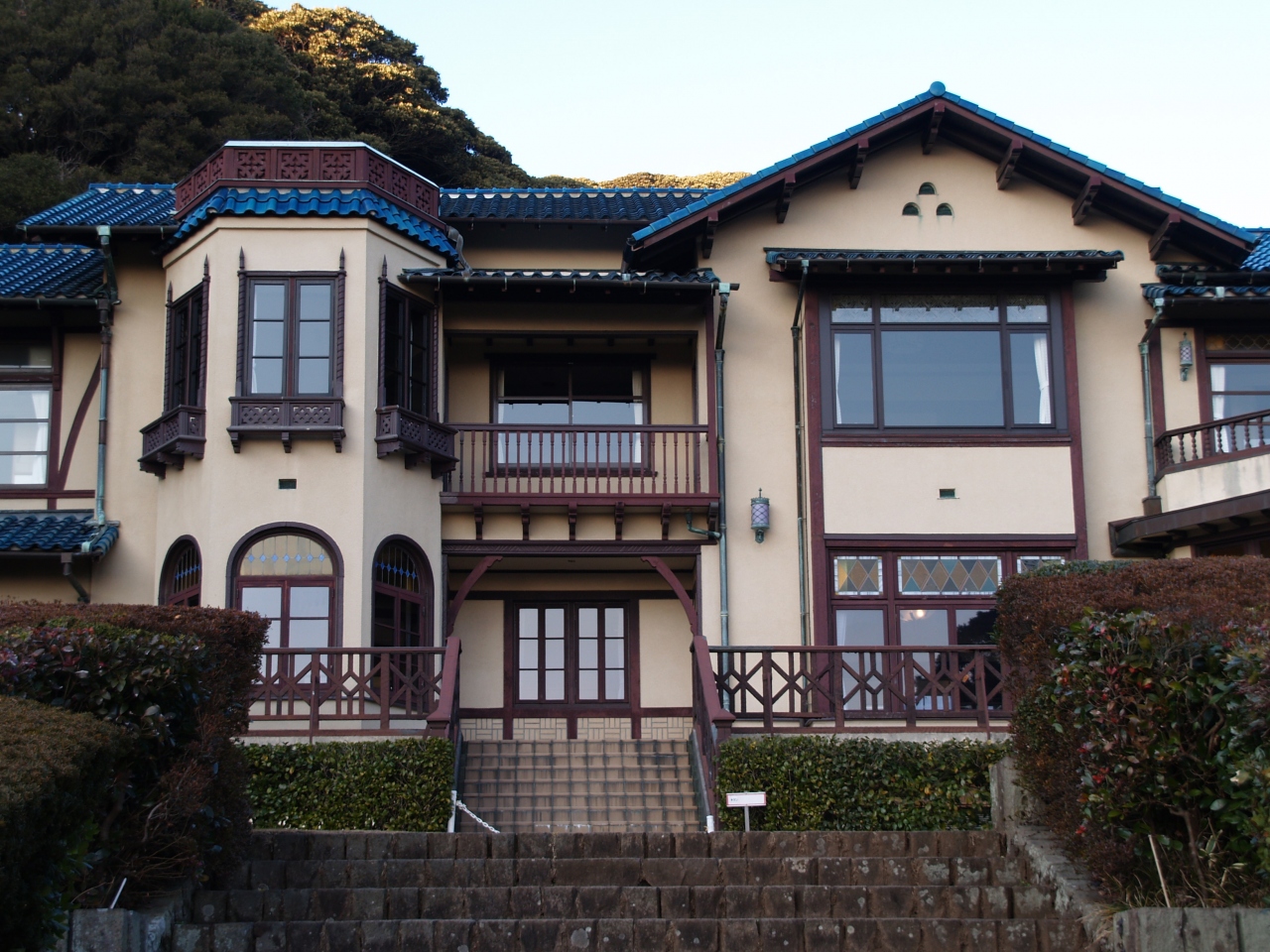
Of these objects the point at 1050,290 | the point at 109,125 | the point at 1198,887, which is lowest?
the point at 1198,887

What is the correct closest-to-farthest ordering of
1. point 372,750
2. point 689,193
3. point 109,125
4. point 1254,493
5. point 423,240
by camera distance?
point 372,750 < point 1254,493 < point 423,240 < point 689,193 < point 109,125

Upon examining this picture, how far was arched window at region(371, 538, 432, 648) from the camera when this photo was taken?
17.0m

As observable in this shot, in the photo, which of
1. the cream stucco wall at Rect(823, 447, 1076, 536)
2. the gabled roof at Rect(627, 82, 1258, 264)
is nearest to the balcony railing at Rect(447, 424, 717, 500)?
the cream stucco wall at Rect(823, 447, 1076, 536)

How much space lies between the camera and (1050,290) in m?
18.3

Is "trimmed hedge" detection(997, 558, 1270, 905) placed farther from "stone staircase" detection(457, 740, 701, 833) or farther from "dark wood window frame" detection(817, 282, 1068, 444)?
"dark wood window frame" detection(817, 282, 1068, 444)

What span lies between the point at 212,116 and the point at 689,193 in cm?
1798

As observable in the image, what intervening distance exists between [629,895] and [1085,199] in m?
12.8

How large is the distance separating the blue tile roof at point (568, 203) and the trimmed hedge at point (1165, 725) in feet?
A: 37.4

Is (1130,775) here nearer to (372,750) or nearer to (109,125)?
(372,750)

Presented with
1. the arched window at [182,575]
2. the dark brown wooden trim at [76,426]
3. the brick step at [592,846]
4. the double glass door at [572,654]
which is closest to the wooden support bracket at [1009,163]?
the double glass door at [572,654]

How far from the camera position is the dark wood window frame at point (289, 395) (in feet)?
55.3

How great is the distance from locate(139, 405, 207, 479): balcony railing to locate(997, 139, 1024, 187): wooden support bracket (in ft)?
35.4

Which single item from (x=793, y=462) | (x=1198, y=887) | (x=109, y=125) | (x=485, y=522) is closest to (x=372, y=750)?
(x=485, y=522)

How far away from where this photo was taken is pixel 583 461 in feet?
60.6
